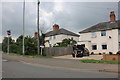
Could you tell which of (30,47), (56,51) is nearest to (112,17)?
(56,51)

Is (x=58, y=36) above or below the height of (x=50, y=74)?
above

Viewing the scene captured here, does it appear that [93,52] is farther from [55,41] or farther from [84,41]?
[55,41]

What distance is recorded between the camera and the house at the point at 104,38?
121 feet

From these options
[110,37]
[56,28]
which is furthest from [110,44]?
[56,28]

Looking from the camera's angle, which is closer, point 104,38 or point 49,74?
point 49,74

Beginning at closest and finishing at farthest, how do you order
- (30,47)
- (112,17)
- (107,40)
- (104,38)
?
(30,47)
(107,40)
(104,38)
(112,17)

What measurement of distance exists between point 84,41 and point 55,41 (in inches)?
558

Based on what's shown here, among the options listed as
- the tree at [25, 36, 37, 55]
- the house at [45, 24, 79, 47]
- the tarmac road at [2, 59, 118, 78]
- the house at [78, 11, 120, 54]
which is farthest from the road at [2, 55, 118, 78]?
the house at [45, 24, 79, 47]

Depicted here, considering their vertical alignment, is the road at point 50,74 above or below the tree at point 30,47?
below

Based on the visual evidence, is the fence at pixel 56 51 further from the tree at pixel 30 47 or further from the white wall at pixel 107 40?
the white wall at pixel 107 40

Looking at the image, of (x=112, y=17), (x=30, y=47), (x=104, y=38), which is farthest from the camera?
(x=112, y=17)

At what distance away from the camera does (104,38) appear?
38969mm

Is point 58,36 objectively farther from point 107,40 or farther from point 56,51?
point 107,40

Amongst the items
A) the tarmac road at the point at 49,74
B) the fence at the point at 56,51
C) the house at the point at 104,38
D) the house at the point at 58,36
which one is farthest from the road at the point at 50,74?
the house at the point at 58,36
